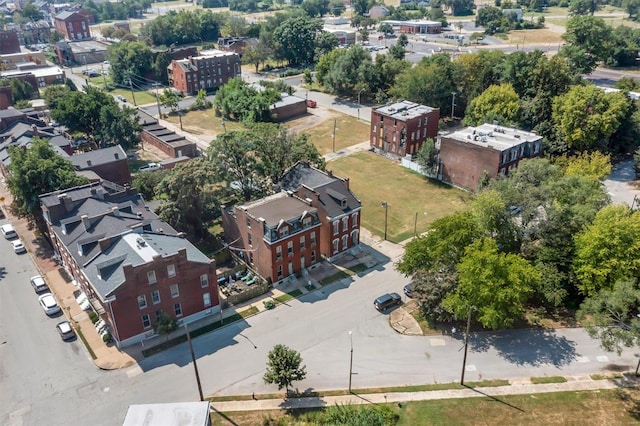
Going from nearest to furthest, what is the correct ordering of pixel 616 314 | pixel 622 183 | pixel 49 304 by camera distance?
1. pixel 616 314
2. pixel 49 304
3. pixel 622 183

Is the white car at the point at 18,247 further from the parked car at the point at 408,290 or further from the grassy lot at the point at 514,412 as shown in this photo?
the parked car at the point at 408,290

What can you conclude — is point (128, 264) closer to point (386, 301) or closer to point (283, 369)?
point (283, 369)

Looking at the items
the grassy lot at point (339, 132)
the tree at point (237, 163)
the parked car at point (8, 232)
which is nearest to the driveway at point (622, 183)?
the grassy lot at point (339, 132)

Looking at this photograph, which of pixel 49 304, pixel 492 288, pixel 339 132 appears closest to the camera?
pixel 492 288

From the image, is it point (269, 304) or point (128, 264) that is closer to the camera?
point (128, 264)

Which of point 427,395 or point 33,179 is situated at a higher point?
point 33,179

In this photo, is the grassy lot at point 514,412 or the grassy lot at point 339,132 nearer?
the grassy lot at point 514,412

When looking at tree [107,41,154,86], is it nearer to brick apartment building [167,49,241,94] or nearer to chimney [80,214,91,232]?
brick apartment building [167,49,241,94]

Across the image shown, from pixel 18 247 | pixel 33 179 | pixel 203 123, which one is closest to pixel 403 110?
pixel 203 123
